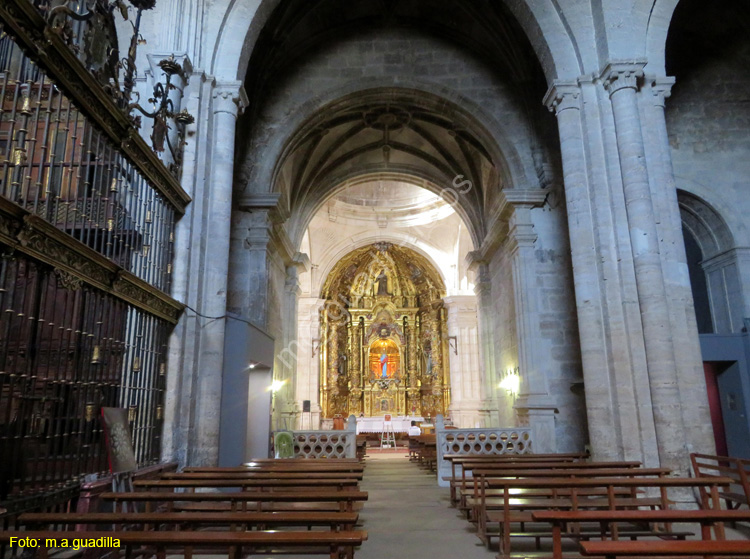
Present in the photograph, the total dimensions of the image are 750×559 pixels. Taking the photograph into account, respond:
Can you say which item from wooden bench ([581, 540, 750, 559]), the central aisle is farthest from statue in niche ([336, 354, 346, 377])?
wooden bench ([581, 540, 750, 559])

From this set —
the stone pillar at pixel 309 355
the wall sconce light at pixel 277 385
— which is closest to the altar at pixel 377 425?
the stone pillar at pixel 309 355

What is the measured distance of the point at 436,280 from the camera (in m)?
24.0

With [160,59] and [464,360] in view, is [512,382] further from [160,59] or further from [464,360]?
[160,59]

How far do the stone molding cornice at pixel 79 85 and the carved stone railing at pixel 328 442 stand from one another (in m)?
5.04

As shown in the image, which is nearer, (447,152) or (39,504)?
(39,504)

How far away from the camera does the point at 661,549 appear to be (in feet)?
8.05

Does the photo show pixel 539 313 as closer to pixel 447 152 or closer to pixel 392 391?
pixel 447 152

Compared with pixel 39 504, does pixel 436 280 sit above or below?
above

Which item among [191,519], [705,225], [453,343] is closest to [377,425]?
[453,343]

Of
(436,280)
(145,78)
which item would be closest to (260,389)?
(145,78)

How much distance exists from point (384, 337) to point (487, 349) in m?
11.5

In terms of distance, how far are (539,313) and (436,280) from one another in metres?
13.1

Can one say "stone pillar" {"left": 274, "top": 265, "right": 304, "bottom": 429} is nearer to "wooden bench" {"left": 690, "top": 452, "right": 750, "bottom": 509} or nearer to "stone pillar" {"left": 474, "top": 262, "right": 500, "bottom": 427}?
"stone pillar" {"left": 474, "top": 262, "right": 500, "bottom": 427}

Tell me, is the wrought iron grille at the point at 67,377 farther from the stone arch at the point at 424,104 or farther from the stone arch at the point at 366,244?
the stone arch at the point at 366,244
